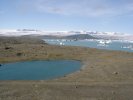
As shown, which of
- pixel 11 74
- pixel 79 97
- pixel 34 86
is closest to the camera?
pixel 79 97

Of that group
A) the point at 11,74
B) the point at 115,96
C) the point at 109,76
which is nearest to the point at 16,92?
the point at 115,96

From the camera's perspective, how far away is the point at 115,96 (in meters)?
21.4

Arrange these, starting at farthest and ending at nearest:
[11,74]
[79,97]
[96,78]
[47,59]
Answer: [47,59]
[11,74]
[96,78]
[79,97]

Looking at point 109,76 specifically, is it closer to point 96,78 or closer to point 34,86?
point 96,78

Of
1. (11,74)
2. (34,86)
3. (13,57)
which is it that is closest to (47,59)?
(13,57)

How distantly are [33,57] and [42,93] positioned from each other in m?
36.0

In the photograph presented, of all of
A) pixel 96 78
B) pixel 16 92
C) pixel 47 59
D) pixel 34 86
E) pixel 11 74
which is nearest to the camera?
pixel 16 92

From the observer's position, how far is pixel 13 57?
5719cm

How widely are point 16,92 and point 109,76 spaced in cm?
1386

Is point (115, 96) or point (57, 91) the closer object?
point (115, 96)

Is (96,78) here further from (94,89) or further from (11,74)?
(11,74)

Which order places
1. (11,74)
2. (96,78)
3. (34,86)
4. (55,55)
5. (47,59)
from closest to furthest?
(34,86), (96,78), (11,74), (47,59), (55,55)

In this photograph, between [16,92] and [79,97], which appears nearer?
[79,97]

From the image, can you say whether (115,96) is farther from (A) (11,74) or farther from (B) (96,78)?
(A) (11,74)
